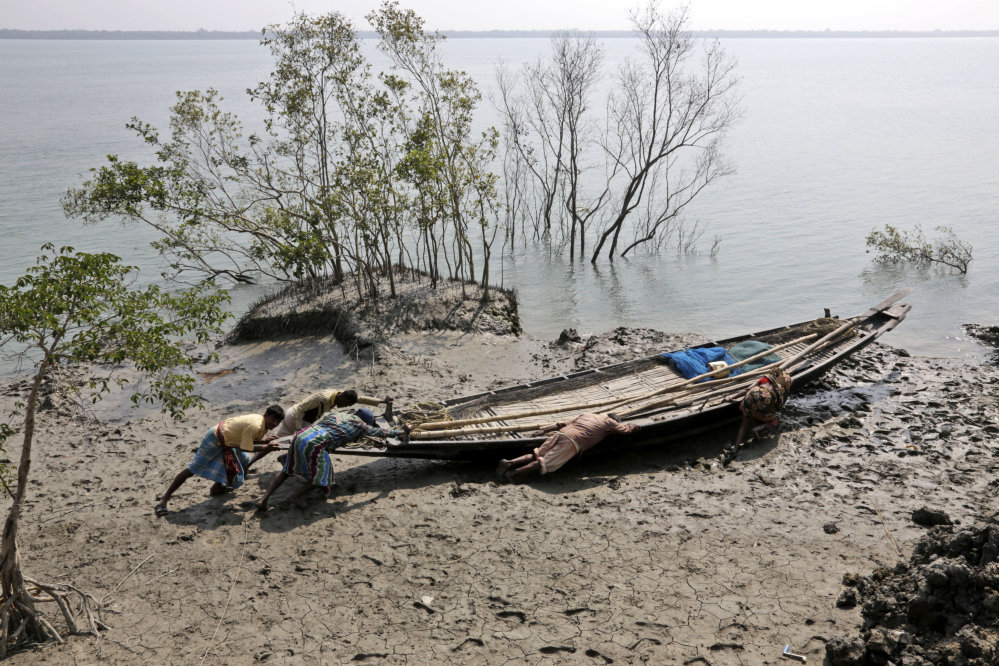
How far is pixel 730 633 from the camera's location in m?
5.27

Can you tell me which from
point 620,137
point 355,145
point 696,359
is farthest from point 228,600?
point 620,137

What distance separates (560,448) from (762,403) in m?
2.56

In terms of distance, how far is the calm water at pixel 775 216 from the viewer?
17938 mm

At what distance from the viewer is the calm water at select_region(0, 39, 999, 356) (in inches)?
706

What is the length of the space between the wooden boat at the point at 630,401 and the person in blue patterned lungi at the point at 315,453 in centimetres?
24

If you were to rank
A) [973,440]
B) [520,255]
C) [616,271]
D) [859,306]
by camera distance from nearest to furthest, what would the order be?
[973,440] < [859,306] < [616,271] < [520,255]

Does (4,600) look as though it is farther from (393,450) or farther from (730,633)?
(730,633)

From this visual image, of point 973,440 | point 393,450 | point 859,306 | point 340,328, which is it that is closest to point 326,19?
point 340,328

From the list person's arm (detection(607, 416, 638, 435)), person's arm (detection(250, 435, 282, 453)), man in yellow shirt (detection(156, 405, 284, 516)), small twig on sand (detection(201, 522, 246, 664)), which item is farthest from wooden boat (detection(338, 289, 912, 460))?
small twig on sand (detection(201, 522, 246, 664))

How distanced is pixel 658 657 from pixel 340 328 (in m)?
8.85

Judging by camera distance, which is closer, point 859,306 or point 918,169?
point 859,306

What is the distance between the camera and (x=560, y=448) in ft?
25.2

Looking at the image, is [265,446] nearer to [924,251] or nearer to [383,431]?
[383,431]

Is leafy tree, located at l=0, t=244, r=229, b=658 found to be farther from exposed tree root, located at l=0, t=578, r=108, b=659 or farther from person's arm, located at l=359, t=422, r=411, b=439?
person's arm, located at l=359, t=422, r=411, b=439
